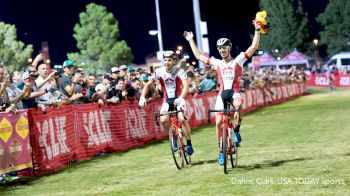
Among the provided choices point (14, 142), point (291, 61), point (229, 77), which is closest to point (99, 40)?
point (291, 61)

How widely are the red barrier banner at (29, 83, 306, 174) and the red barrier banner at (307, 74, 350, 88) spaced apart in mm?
45339

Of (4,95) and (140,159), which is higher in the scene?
(4,95)

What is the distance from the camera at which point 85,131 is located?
16141mm

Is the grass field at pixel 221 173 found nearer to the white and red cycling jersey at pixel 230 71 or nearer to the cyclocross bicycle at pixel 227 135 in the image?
the cyclocross bicycle at pixel 227 135

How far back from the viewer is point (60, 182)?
39.1 feet

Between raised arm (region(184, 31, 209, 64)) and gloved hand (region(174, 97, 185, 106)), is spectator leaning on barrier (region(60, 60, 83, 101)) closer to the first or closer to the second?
raised arm (region(184, 31, 209, 64))

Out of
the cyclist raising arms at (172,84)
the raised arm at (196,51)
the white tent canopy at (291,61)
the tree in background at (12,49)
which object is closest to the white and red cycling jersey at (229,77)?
the raised arm at (196,51)

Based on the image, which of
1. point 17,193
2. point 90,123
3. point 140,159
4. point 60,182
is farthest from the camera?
point 90,123

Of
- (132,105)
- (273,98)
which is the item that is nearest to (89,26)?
(273,98)

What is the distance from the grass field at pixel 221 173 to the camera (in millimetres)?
9539

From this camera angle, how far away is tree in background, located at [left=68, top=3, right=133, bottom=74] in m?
94.4

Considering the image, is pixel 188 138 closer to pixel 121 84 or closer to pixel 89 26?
pixel 121 84

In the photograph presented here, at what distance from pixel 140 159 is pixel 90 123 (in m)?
2.12

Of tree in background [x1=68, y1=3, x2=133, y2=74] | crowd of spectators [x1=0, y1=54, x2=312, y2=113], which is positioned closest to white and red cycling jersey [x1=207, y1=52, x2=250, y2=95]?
crowd of spectators [x1=0, y1=54, x2=312, y2=113]
